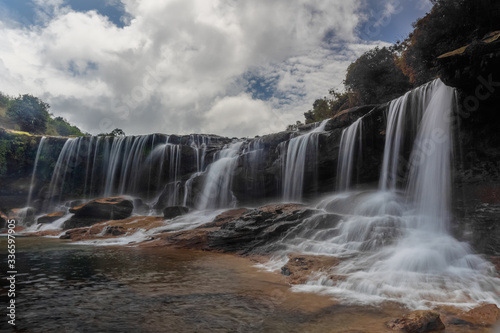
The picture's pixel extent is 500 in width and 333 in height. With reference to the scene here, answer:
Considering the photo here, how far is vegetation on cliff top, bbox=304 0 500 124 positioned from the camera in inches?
553

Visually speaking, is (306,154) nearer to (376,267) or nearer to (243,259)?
(243,259)

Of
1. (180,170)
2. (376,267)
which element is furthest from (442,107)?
(180,170)

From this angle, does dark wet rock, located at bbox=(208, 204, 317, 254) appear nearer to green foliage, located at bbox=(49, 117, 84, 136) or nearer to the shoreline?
the shoreline

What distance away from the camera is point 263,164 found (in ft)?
73.3

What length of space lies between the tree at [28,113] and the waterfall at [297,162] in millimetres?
40846

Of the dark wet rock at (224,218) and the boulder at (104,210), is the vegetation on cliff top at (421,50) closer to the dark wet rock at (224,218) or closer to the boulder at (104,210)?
the dark wet rock at (224,218)

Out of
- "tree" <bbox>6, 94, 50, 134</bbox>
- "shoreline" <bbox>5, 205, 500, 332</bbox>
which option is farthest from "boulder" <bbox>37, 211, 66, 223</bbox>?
"tree" <bbox>6, 94, 50, 134</bbox>

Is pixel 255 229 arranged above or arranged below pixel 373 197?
below

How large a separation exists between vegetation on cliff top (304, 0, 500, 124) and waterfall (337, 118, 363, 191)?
16.8ft

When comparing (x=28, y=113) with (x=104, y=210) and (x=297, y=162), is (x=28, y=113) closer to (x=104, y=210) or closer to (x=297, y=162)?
(x=104, y=210)

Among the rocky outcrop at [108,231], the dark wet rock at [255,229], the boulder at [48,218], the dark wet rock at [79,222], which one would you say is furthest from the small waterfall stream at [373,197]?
the boulder at [48,218]

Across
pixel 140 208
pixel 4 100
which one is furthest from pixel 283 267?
pixel 4 100

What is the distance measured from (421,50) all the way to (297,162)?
10608 millimetres

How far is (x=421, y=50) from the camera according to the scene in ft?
58.0
